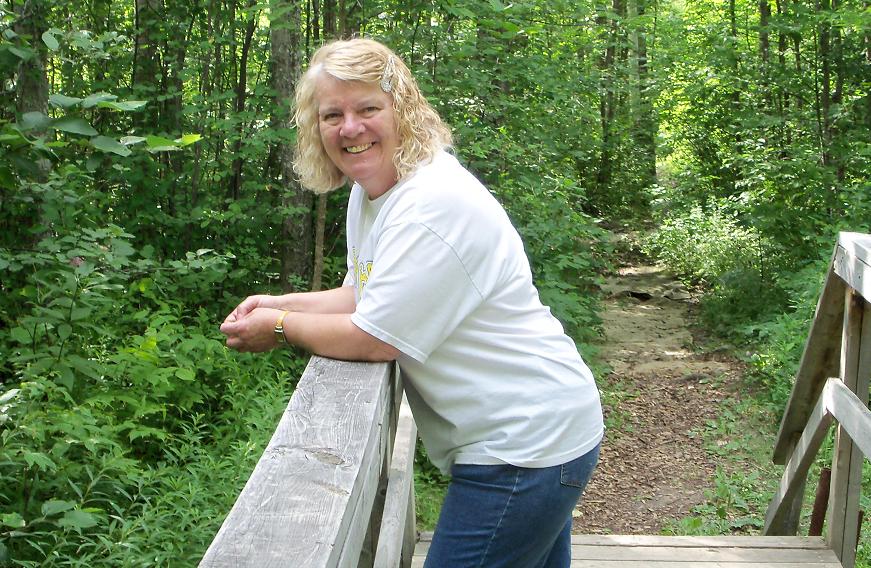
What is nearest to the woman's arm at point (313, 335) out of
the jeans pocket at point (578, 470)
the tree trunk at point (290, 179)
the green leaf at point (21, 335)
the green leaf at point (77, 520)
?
the jeans pocket at point (578, 470)

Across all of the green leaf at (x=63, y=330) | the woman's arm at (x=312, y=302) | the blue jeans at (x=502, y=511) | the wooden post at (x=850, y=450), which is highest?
the woman's arm at (x=312, y=302)

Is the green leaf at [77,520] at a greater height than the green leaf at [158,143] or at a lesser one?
lesser

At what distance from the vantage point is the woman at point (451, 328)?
1.82 m

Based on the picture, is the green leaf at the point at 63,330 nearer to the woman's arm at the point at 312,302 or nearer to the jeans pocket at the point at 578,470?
the woman's arm at the point at 312,302

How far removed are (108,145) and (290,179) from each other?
14.5ft

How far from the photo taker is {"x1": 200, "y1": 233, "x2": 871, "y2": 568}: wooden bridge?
1232 mm

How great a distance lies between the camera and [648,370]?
30.3 ft

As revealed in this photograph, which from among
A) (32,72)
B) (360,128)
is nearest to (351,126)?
(360,128)

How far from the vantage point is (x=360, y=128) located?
2.03m

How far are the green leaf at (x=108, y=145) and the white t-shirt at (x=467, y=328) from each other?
0.95 m

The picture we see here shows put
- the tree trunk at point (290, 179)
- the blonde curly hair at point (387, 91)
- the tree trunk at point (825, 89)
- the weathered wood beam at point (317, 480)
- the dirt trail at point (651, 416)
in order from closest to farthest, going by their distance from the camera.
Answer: the weathered wood beam at point (317, 480) < the blonde curly hair at point (387, 91) < the dirt trail at point (651, 416) < the tree trunk at point (290, 179) < the tree trunk at point (825, 89)

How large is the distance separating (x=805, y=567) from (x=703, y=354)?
20.3 ft

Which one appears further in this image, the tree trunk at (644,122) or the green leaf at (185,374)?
the tree trunk at (644,122)

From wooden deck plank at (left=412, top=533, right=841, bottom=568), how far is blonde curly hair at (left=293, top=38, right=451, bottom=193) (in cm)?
213
